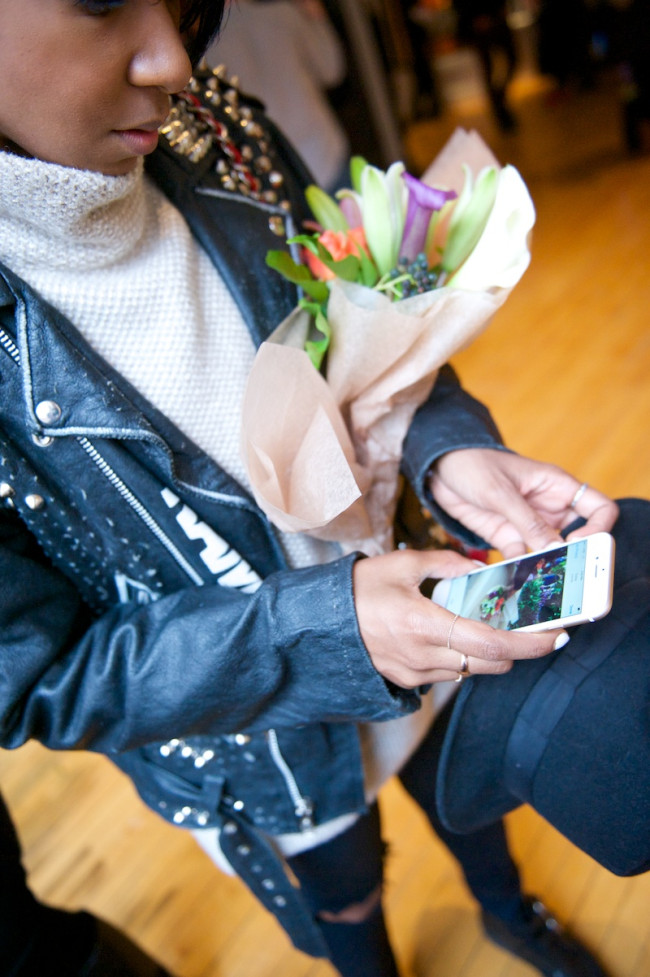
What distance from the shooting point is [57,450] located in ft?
2.53

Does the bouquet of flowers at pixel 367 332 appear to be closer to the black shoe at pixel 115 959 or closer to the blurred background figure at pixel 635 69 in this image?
the black shoe at pixel 115 959

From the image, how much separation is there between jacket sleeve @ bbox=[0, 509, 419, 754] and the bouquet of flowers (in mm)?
93

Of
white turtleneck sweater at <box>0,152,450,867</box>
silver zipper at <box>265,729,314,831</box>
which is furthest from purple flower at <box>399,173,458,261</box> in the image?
silver zipper at <box>265,729,314,831</box>

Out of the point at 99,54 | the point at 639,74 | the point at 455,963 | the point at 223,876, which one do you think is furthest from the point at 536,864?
the point at 639,74

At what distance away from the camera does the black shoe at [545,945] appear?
1.37 meters

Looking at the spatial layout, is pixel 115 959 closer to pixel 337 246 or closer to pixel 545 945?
pixel 545 945

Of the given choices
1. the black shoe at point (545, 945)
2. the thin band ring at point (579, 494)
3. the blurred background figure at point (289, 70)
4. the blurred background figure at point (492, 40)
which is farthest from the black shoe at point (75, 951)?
the blurred background figure at point (492, 40)

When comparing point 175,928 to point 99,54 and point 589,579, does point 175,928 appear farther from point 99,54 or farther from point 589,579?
point 99,54

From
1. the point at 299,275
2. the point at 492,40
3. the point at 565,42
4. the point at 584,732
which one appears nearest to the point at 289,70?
the point at 299,275

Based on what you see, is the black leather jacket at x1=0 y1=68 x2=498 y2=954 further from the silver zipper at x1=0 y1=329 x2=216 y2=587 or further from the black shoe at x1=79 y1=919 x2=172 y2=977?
the black shoe at x1=79 y1=919 x2=172 y2=977

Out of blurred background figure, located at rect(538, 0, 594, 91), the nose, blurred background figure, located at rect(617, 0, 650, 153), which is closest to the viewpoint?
the nose

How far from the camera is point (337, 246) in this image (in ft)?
2.86

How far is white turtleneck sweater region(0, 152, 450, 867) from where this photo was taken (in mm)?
687

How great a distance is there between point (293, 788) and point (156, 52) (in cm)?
79
